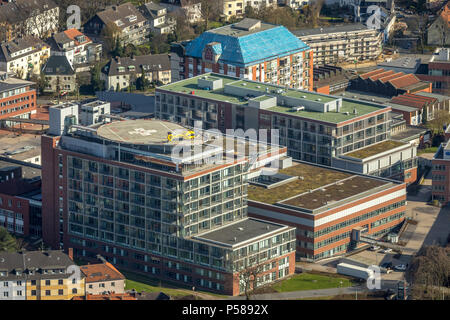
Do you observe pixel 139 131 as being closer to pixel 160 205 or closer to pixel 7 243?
pixel 160 205

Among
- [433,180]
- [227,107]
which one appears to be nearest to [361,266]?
[433,180]

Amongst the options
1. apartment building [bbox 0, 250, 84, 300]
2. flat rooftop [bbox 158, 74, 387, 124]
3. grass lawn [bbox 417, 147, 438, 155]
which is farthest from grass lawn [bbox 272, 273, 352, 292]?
grass lawn [bbox 417, 147, 438, 155]

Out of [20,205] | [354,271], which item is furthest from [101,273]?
[354,271]

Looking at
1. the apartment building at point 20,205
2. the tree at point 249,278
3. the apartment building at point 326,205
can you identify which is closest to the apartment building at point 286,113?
the apartment building at point 326,205

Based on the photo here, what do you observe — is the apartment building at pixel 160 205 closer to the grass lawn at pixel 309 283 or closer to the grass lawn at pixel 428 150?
the grass lawn at pixel 309 283

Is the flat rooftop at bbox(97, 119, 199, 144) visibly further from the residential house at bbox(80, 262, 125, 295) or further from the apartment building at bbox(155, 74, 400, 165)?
the apartment building at bbox(155, 74, 400, 165)
